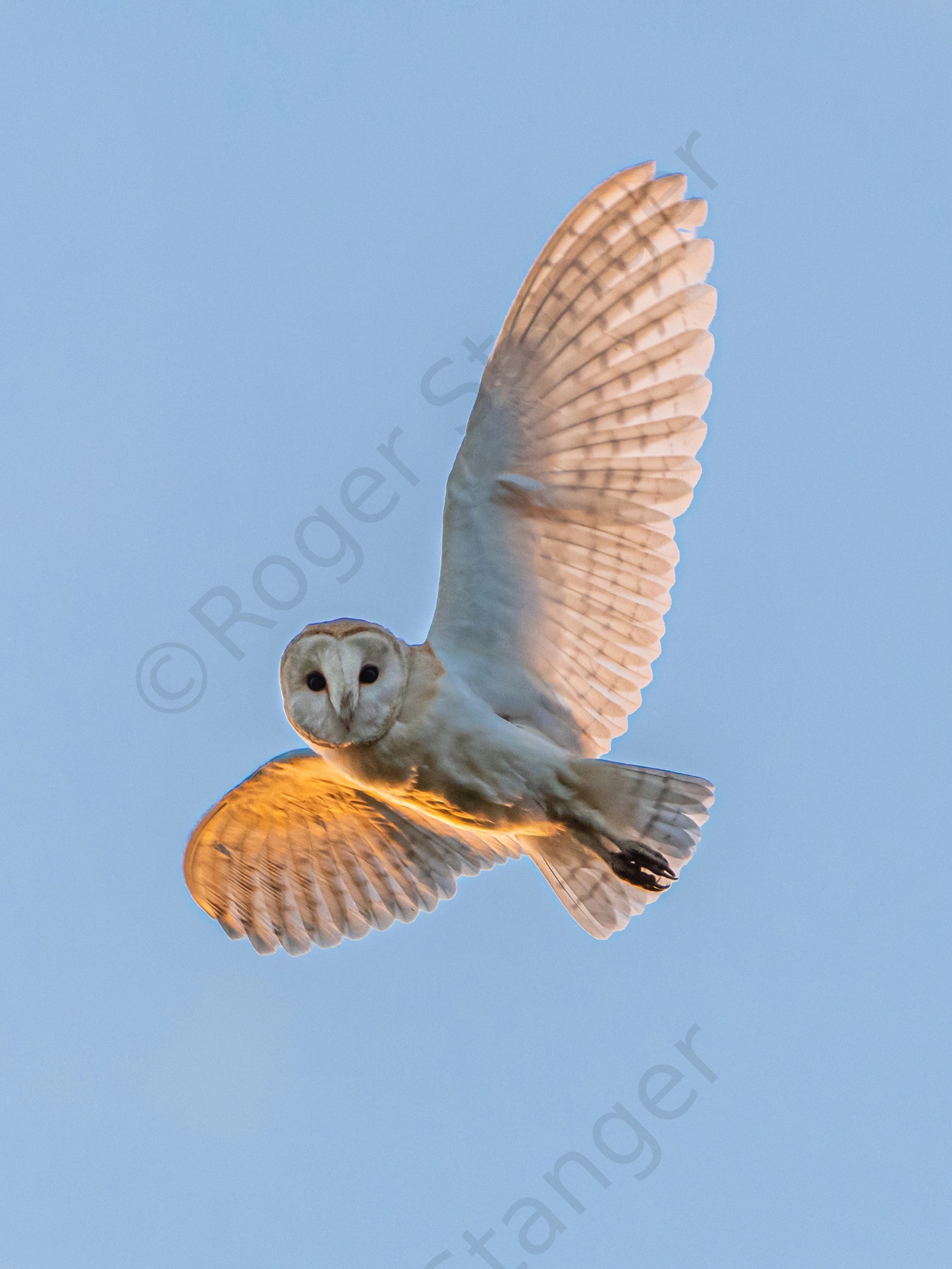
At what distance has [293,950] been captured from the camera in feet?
27.2

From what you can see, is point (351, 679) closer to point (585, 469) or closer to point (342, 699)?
point (342, 699)

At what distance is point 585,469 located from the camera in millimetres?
7305

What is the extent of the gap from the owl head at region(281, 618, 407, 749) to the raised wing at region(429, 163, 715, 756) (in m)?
0.63

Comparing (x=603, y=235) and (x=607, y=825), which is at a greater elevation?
(x=603, y=235)

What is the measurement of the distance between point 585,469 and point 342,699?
159 cm

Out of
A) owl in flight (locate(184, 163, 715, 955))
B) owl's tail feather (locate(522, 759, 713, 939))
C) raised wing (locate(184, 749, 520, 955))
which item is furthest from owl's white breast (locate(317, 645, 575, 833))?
raised wing (locate(184, 749, 520, 955))

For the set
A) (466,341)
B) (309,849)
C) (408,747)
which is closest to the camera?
(408,747)

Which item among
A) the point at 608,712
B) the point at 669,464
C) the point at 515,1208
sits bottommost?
the point at 515,1208

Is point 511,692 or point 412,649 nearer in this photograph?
point 412,649

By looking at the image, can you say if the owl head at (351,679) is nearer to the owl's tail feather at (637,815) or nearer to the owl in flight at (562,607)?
the owl in flight at (562,607)

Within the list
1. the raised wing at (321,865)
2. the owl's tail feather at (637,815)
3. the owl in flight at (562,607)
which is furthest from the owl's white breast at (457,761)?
the raised wing at (321,865)

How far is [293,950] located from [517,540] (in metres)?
2.54

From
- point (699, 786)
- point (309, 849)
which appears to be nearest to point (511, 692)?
point (699, 786)

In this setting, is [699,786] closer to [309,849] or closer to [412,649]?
[412,649]
